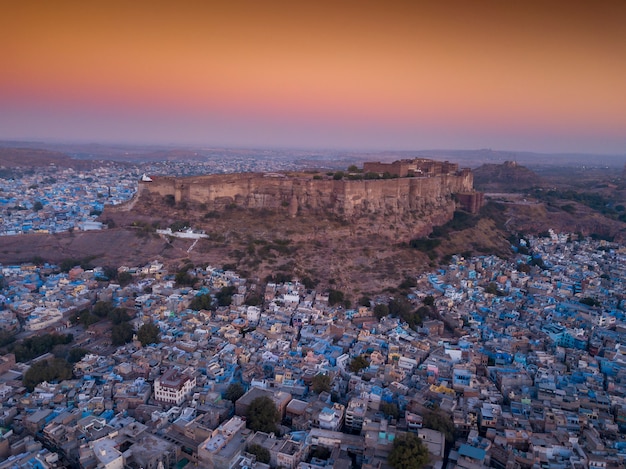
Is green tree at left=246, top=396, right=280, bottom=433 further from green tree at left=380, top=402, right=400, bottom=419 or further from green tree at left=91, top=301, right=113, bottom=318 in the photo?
green tree at left=91, top=301, right=113, bottom=318

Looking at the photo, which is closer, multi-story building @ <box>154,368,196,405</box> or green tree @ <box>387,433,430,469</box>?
green tree @ <box>387,433,430,469</box>

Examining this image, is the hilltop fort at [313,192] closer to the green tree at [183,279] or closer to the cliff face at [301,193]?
the cliff face at [301,193]

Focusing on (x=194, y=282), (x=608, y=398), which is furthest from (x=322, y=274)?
(x=608, y=398)

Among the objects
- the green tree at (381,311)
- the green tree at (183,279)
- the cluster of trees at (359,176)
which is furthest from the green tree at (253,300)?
the cluster of trees at (359,176)

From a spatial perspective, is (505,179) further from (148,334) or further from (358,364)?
(148,334)

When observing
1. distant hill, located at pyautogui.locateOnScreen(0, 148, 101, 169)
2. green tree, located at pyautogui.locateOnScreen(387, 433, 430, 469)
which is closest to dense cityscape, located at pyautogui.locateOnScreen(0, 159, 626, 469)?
green tree, located at pyautogui.locateOnScreen(387, 433, 430, 469)
